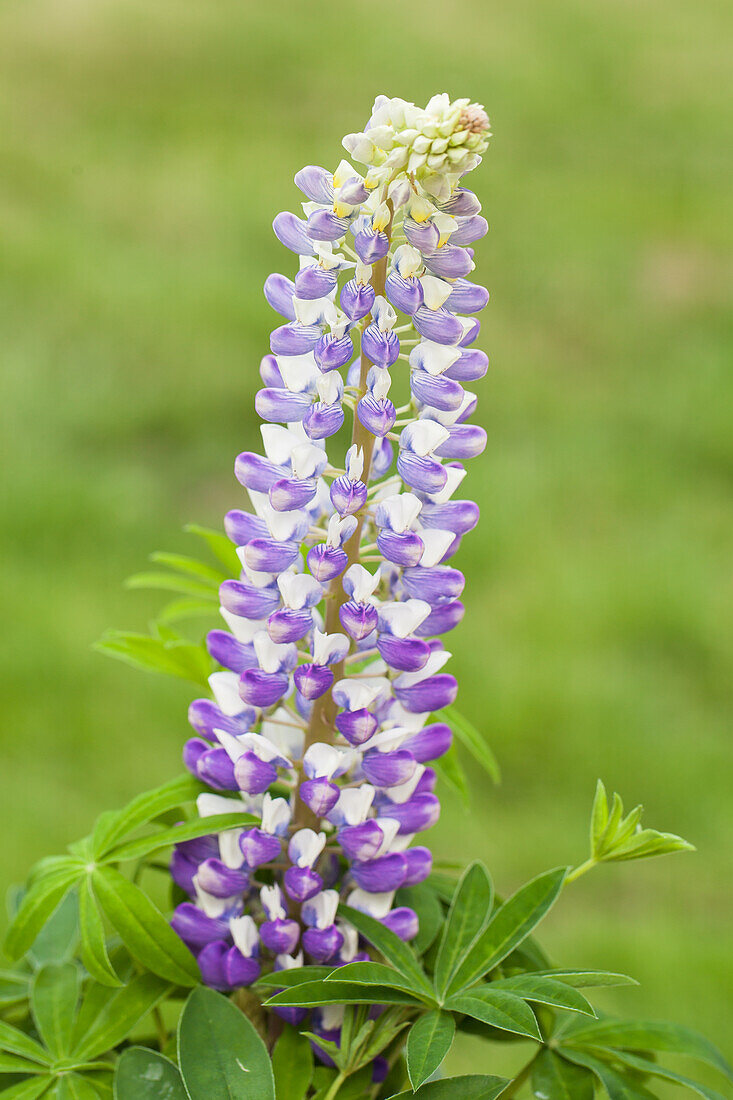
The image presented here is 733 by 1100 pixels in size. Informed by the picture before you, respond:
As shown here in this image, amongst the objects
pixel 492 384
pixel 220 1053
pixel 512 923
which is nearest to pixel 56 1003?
pixel 220 1053

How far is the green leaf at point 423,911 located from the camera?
635 millimetres

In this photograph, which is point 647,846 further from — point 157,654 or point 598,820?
point 157,654

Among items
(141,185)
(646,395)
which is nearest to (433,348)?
(646,395)

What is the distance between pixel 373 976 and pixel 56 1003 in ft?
0.65

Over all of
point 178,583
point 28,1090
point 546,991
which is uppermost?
point 178,583

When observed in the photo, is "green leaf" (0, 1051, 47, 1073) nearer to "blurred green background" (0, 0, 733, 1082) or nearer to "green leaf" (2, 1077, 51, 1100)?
"green leaf" (2, 1077, 51, 1100)

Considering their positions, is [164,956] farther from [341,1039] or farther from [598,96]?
Result: [598,96]

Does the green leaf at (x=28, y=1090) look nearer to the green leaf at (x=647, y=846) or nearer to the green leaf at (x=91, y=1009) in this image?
the green leaf at (x=91, y=1009)

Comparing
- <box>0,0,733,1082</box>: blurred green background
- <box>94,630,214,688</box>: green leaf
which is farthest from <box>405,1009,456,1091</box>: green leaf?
<box>0,0,733,1082</box>: blurred green background

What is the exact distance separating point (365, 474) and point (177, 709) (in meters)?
1.28

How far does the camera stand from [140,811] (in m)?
0.61

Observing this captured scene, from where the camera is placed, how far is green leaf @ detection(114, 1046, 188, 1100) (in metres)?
0.54

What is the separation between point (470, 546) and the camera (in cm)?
204

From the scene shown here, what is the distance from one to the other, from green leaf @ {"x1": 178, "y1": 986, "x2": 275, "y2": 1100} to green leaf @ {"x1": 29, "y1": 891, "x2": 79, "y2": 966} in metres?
0.19
